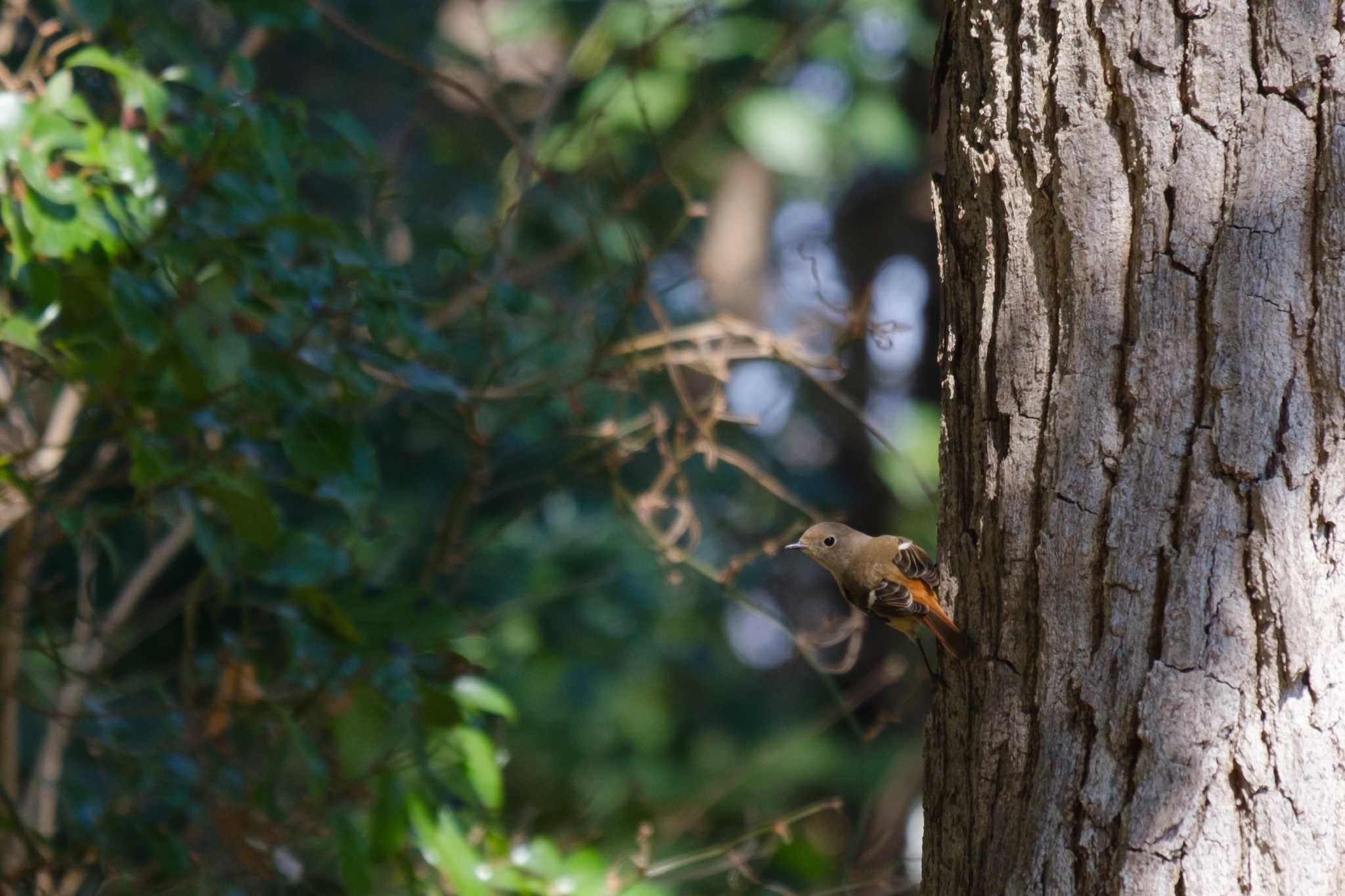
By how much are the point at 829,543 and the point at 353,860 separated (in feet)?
3.74

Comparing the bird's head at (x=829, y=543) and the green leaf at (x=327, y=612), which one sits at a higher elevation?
the bird's head at (x=829, y=543)

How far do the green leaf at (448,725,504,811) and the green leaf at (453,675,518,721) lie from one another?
0.18ft

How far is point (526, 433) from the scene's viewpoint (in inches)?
174

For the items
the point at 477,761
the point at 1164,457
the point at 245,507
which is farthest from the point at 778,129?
the point at 1164,457

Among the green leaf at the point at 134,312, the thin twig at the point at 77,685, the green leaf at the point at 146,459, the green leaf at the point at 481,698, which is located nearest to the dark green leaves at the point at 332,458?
the green leaf at the point at 146,459

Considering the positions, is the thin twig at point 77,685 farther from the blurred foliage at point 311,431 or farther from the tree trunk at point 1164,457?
the tree trunk at point 1164,457

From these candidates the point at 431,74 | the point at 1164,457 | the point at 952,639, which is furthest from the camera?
the point at 431,74

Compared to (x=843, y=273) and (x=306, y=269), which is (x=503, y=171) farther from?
(x=843, y=273)

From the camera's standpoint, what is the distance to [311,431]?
2469mm

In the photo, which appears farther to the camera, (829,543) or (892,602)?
(829,543)

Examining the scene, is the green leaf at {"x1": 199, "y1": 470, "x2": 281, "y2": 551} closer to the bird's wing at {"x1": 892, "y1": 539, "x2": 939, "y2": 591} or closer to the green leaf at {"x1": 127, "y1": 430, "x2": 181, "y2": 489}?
the green leaf at {"x1": 127, "y1": 430, "x2": 181, "y2": 489}

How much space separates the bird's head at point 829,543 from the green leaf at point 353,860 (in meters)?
1.03

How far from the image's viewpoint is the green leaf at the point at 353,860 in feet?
7.93

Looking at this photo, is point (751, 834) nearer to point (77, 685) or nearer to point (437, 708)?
point (437, 708)
